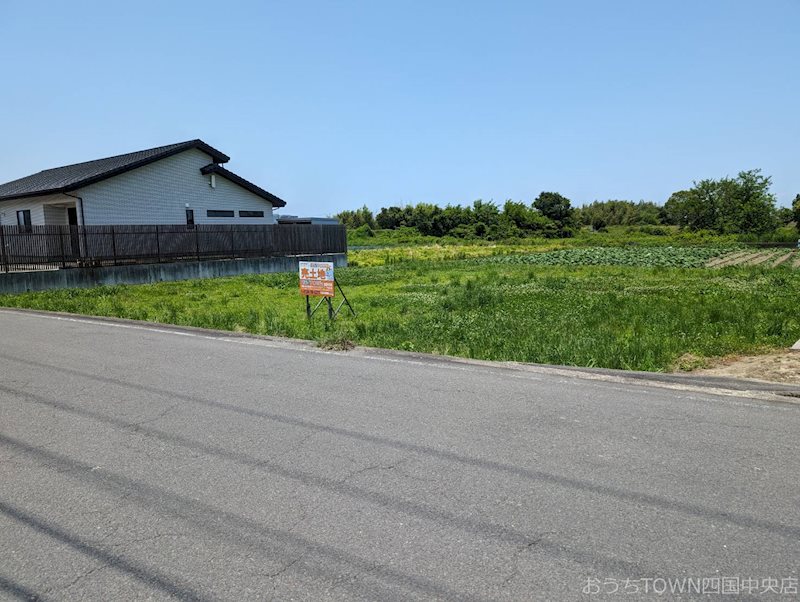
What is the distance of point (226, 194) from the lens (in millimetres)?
30641

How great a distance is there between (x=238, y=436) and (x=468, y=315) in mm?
7803

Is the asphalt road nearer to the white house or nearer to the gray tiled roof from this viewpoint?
the gray tiled roof

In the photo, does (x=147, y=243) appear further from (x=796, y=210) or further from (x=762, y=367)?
(x=796, y=210)

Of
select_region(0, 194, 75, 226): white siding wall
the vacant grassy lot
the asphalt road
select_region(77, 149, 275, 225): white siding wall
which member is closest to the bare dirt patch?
the vacant grassy lot

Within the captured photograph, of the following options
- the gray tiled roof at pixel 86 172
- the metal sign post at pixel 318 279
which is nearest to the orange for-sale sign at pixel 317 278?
the metal sign post at pixel 318 279

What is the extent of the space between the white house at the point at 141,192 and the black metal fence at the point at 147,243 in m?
2.52

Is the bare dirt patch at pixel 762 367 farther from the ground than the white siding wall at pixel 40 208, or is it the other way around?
the white siding wall at pixel 40 208

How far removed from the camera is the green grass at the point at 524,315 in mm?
7750

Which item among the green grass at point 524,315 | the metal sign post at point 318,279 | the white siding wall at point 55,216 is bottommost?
the green grass at point 524,315

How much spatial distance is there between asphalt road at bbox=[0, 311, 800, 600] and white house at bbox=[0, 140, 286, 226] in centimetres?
2173

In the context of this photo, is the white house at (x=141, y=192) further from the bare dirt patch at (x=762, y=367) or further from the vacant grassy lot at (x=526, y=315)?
the bare dirt patch at (x=762, y=367)

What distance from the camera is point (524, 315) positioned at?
1150cm

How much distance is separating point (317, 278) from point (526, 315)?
4403 millimetres

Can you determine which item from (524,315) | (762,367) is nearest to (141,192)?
(524,315)
